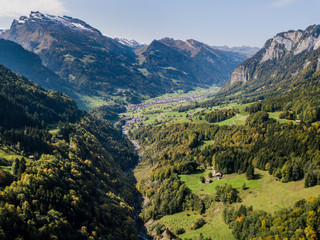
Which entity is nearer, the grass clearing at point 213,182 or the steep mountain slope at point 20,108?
the grass clearing at point 213,182

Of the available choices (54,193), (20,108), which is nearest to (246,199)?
(54,193)

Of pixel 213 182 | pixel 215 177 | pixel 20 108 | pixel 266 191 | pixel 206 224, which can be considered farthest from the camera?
pixel 20 108

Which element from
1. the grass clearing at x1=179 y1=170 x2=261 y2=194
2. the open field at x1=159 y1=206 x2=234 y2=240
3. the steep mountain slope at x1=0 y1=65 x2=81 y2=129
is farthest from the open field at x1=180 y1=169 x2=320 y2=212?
the steep mountain slope at x1=0 y1=65 x2=81 y2=129

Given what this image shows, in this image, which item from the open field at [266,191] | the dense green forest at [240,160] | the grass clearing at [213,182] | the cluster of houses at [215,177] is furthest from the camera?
the cluster of houses at [215,177]

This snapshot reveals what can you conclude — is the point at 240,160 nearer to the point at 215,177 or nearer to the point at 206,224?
the point at 215,177

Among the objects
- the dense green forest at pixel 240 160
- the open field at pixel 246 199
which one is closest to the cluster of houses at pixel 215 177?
the open field at pixel 246 199

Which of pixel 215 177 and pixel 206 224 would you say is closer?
pixel 206 224

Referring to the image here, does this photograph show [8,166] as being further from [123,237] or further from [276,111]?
[276,111]

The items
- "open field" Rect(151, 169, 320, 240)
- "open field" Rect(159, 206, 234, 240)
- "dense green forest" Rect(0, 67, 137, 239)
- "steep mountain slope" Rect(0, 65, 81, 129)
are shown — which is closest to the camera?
"dense green forest" Rect(0, 67, 137, 239)

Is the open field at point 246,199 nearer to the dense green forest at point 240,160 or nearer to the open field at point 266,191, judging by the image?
the open field at point 266,191

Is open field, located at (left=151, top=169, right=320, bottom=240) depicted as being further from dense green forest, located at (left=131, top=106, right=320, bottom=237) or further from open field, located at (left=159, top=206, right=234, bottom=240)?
dense green forest, located at (left=131, top=106, right=320, bottom=237)

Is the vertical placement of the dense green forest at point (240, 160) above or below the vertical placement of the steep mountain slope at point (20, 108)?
below

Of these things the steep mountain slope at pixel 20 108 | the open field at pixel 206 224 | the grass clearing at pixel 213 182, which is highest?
the steep mountain slope at pixel 20 108
